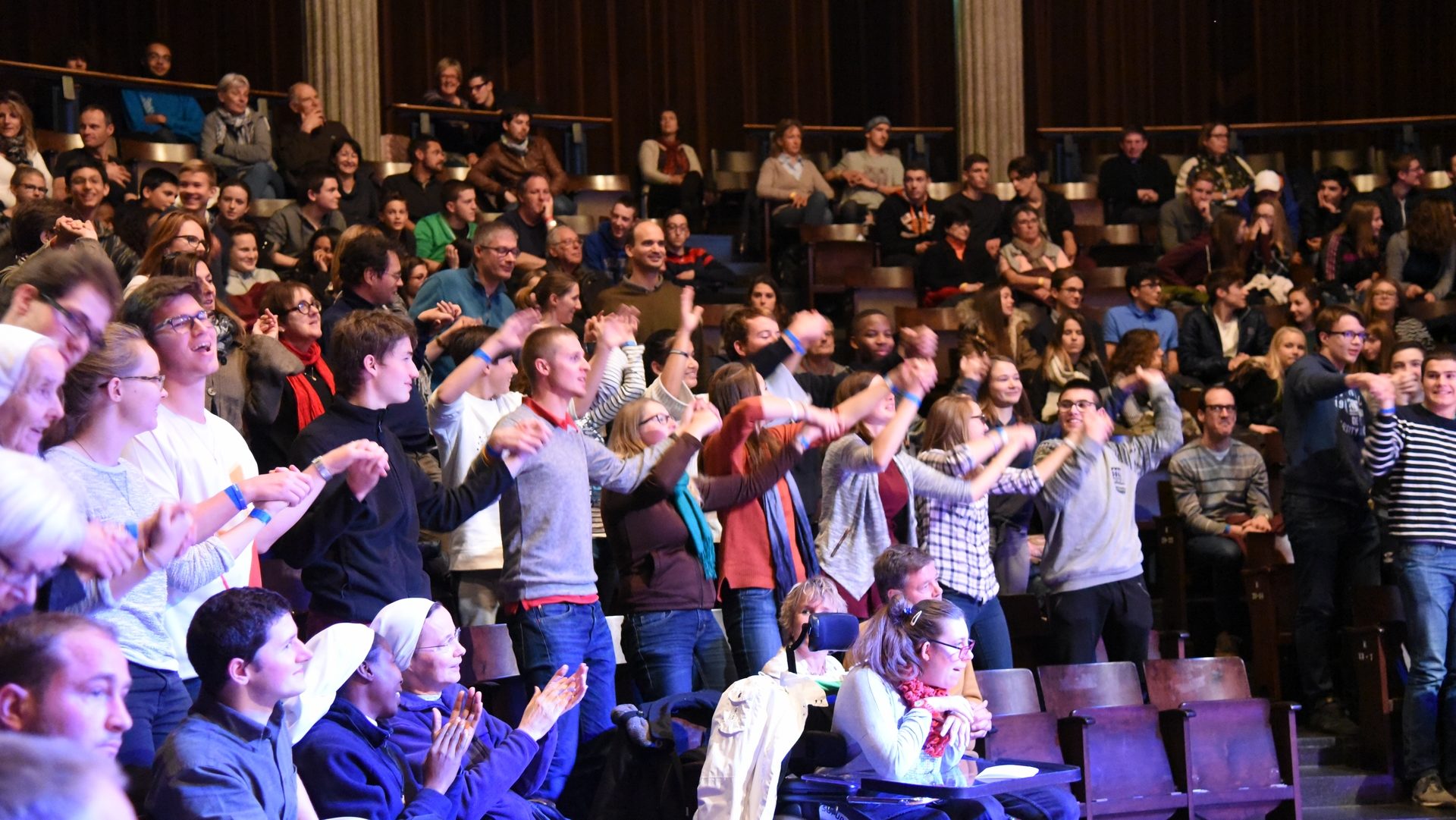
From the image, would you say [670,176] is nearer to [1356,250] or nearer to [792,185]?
[792,185]

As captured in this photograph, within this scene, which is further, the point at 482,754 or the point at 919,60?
the point at 919,60

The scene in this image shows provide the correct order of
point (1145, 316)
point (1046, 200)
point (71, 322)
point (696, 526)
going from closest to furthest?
point (71, 322)
point (696, 526)
point (1145, 316)
point (1046, 200)

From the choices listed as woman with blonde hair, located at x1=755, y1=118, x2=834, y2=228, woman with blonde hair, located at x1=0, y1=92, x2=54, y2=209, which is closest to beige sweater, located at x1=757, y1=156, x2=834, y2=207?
woman with blonde hair, located at x1=755, y1=118, x2=834, y2=228

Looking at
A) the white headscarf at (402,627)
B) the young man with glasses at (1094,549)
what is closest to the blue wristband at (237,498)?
the white headscarf at (402,627)

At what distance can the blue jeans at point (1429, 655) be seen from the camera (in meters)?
5.19

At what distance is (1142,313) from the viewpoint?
789 centimetres

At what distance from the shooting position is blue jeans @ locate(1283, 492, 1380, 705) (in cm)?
570

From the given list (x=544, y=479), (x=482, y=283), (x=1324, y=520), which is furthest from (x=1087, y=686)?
(x=482, y=283)

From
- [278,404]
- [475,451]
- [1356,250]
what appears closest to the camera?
[278,404]

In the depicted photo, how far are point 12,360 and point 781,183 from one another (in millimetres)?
7377

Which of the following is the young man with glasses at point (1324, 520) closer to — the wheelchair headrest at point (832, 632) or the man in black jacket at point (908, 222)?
the wheelchair headrest at point (832, 632)

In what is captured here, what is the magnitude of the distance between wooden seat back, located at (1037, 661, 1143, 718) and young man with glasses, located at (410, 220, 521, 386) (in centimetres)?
214

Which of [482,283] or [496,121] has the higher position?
[496,121]

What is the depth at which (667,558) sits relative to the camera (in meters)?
4.37
